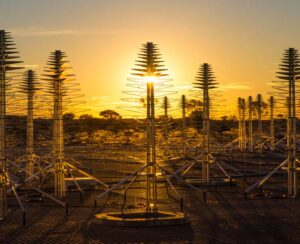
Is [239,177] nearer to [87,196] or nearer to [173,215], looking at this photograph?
[87,196]

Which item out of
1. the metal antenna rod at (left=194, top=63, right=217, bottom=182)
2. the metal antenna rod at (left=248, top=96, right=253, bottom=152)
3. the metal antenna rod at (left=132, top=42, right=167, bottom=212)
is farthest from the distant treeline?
the metal antenna rod at (left=132, top=42, right=167, bottom=212)

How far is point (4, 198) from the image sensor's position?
26766 millimetres

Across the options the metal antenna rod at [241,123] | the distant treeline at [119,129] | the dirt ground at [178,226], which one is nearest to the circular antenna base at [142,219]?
the dirt ground at [178,226]

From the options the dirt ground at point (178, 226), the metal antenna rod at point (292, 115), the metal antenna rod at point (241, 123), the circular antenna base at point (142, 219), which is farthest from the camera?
the metal antenna rod at point (241, 123)

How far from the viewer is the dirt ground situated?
22.0 metres

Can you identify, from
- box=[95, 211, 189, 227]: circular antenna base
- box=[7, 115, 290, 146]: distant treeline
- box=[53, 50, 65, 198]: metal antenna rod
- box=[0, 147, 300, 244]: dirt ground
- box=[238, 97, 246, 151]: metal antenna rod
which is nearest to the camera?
box=[0, 147, 300, 244]: dirt ground

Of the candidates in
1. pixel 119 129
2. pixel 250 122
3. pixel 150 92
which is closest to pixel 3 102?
pixel 150 92

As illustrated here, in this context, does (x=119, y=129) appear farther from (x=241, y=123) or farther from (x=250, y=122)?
(x=250, y=122)

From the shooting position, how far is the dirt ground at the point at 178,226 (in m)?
22.0

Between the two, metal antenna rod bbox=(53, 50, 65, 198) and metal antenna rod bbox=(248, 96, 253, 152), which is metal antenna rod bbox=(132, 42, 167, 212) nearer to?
metal antenna rod bbox=(53, 50, 65, 198)

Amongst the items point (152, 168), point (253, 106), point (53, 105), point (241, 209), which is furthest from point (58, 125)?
point (253, 106)

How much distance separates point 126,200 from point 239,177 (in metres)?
16.4

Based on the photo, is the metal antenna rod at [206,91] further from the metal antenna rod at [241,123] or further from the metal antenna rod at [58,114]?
the metal antenna rod at [241,123]

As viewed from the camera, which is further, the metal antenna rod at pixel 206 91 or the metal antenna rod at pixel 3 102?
the metal antenna rod at pixel 206 91
